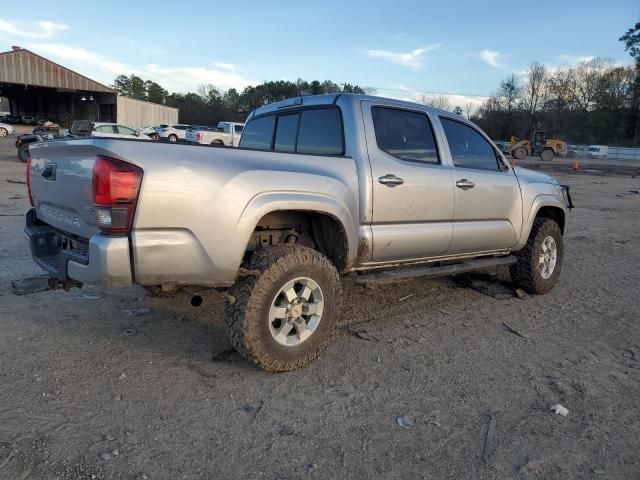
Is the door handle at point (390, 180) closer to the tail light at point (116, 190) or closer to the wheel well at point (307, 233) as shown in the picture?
the wheel well at point (307, 233)

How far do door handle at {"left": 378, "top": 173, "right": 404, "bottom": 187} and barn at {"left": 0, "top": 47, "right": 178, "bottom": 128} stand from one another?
46.1 metres

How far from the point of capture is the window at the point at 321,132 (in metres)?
4.09

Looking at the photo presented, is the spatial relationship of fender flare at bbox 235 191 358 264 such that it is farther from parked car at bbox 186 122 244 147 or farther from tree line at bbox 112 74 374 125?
tree line at bbox 112 74 374 125

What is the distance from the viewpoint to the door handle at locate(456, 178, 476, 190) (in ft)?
15.1

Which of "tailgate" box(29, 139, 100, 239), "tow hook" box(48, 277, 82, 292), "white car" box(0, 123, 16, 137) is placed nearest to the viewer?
"tailgate" box(29, 139, 100, 239)

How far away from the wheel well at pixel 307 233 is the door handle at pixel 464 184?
1.43m

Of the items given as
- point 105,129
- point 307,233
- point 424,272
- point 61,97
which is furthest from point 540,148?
point 61,97

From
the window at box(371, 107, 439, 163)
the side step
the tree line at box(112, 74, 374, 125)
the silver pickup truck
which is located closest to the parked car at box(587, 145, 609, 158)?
the tree line at box(112, 74, 374, 125)

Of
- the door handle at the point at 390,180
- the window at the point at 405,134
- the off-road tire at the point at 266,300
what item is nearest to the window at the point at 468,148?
the window at the point at 405,134

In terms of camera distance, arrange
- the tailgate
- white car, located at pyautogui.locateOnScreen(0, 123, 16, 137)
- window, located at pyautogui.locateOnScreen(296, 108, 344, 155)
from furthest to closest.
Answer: white car, located at pyautogui.locateOnScreen(0, 123, 16, 137) < window, located at pyautogui.locateOnScreen(296, 108, 344, 155) < the tailgate

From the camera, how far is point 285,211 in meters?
3.69

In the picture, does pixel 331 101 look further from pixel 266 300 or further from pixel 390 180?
pixel 266 300

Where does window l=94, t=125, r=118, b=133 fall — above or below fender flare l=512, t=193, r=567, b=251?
above

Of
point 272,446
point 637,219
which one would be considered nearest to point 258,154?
point 272,446
